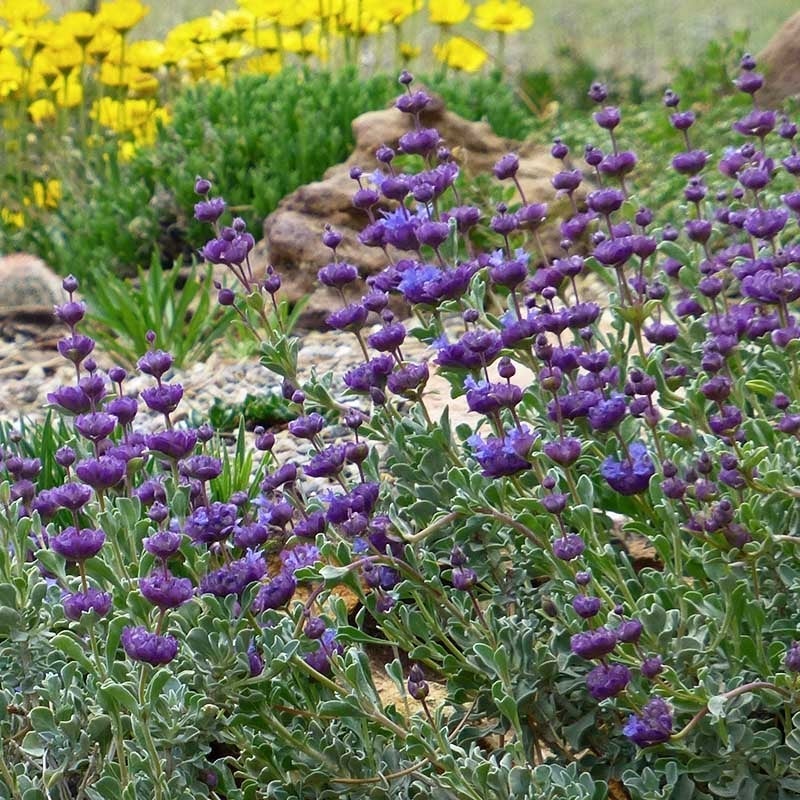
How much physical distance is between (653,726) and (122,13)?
601 cm

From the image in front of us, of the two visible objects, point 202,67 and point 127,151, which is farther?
point 202,67

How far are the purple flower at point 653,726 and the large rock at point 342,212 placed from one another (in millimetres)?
3551

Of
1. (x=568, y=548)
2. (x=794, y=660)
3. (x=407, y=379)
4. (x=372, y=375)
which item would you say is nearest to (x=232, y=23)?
(x=372, y=375)

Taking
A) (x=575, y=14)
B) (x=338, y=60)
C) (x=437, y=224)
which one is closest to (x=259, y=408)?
(x=437, y=224)

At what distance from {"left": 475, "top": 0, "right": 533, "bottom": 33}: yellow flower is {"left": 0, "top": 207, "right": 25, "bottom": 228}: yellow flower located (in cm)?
283

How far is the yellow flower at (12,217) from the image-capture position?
301 inches

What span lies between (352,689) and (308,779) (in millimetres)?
192

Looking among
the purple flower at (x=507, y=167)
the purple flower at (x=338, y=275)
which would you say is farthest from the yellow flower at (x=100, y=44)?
the purple flower at (x=338, y=275)

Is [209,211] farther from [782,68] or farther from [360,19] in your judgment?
[782,68]

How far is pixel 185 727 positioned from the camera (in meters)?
2.44

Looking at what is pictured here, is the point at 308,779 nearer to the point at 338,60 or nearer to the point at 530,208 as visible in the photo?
the point at 530,208

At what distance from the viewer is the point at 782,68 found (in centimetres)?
763

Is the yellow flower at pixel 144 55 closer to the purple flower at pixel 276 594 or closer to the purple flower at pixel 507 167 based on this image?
the purple flower at pixel 507 167

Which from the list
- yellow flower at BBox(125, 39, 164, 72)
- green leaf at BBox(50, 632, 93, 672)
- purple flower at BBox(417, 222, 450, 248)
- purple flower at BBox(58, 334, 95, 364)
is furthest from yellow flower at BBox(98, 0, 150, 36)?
green leaf at BBox(50, 632, 93, 672)
